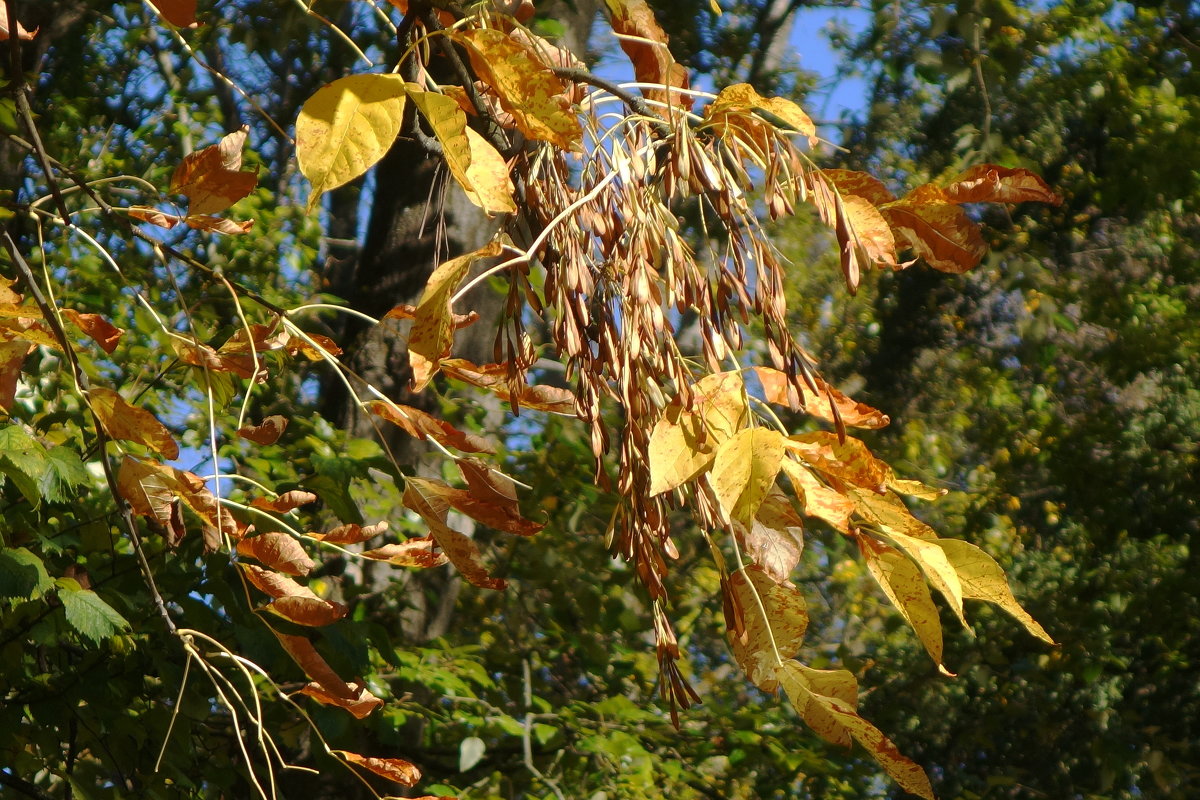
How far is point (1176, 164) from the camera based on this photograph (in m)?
4.18

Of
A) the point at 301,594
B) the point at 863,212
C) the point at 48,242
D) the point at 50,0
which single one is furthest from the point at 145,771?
the point at 50,0

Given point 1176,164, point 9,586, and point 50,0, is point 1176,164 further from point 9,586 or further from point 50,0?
point 9,586

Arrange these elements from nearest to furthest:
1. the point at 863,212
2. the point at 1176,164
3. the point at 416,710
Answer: the point at 863,212 → the point at 416,710 → the point at 1176,164

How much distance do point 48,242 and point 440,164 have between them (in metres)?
2.37

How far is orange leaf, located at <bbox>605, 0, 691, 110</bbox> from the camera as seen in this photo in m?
0.89

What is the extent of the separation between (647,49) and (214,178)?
15.1 inches

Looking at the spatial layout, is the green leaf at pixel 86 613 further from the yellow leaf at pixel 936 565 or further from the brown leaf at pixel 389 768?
the yellow leaf at pixel 936 565

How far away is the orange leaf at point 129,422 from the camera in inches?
36.0

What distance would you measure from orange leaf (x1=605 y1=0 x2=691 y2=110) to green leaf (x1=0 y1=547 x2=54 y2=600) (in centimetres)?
76

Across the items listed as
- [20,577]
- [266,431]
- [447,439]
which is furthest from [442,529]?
[20,577]

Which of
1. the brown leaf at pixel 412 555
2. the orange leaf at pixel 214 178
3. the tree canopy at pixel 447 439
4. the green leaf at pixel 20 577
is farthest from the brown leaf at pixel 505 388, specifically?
the green leaf at pixel 20 577

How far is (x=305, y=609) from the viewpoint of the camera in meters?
0.91

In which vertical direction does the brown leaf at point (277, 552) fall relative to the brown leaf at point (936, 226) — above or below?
below

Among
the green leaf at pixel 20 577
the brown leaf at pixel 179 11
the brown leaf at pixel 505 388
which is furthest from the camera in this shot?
the green leaf at pixel 20 577
